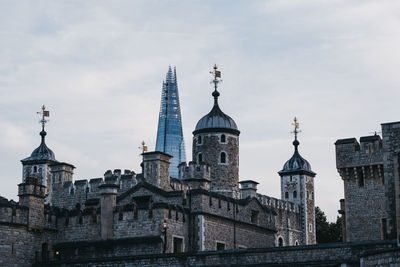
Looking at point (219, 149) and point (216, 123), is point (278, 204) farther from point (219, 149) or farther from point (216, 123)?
point (216, 123)

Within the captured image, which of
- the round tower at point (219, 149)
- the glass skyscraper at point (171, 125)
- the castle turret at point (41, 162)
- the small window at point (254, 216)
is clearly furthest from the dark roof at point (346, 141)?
→ the glass skyscraper at point (171, 125)

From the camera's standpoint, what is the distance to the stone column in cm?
4181

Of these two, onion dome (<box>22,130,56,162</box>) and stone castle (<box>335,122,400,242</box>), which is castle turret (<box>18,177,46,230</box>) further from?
onion dome (<box>22,130,56,162</box>)

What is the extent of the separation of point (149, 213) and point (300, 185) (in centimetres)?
3136

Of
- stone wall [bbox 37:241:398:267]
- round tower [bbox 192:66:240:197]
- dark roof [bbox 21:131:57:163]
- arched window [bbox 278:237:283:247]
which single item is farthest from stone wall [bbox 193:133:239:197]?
dark roof [bbox 21:131:57:163]

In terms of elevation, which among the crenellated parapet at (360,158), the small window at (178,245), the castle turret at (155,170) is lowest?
the small window at (178,245)

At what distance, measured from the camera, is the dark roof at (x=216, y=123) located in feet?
182

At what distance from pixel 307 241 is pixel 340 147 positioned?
85.8 ft

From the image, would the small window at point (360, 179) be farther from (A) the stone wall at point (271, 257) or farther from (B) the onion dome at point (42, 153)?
(B) the onion dome at point (42, 153)

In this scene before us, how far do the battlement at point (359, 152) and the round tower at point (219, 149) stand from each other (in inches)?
555

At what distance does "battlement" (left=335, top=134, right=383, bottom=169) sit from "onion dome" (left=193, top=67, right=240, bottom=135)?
15.0m

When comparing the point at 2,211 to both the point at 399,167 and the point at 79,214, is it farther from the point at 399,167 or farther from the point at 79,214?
the point at 399,167

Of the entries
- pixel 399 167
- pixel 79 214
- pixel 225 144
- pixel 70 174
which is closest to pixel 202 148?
pixel 225 144

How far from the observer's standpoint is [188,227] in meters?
42.8
